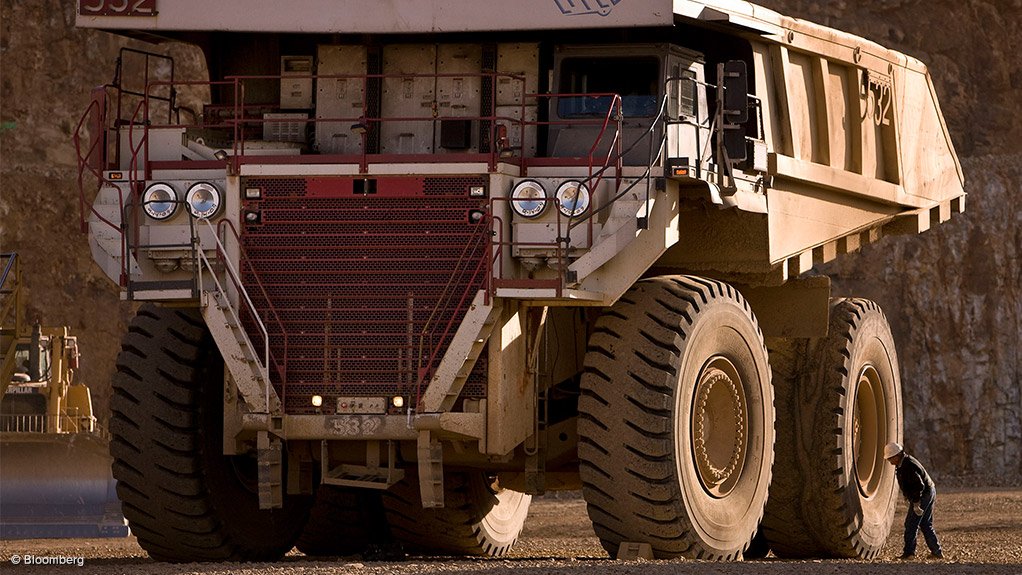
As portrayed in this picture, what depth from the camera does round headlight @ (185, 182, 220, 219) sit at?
13672mm

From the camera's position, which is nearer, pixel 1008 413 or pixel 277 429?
pixel 277 429

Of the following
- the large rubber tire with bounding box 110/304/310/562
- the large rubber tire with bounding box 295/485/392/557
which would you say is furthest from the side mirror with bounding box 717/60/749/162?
the large rubber tire with bounding box 295/485/392/557

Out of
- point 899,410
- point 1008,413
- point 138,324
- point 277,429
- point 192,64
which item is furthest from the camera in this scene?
point 192,64

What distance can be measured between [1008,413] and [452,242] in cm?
2394

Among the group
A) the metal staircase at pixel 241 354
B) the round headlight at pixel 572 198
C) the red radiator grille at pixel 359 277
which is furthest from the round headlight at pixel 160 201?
the round headlight at pixel 572 198

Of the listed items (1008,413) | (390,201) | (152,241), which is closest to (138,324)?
(152,241)

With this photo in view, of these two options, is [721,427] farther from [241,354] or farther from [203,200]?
[203,200]

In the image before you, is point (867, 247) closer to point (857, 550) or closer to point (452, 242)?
point (857, 550)

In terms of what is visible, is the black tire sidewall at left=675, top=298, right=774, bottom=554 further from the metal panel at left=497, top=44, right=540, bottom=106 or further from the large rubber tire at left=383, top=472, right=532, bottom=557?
the large rubber tire at left=383, top=472, right=532, bottom=557

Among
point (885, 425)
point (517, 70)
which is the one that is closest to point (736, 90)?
point (517, 70)

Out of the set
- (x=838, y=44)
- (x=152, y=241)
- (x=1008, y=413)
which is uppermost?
(x=838, y=44)

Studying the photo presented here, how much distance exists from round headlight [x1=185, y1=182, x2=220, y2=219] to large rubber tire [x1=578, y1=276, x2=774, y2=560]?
2.67 metres

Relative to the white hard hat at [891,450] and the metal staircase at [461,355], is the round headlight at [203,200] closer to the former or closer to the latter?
the metal staircase at [461,355]

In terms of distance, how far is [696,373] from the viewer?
45.6 feet
